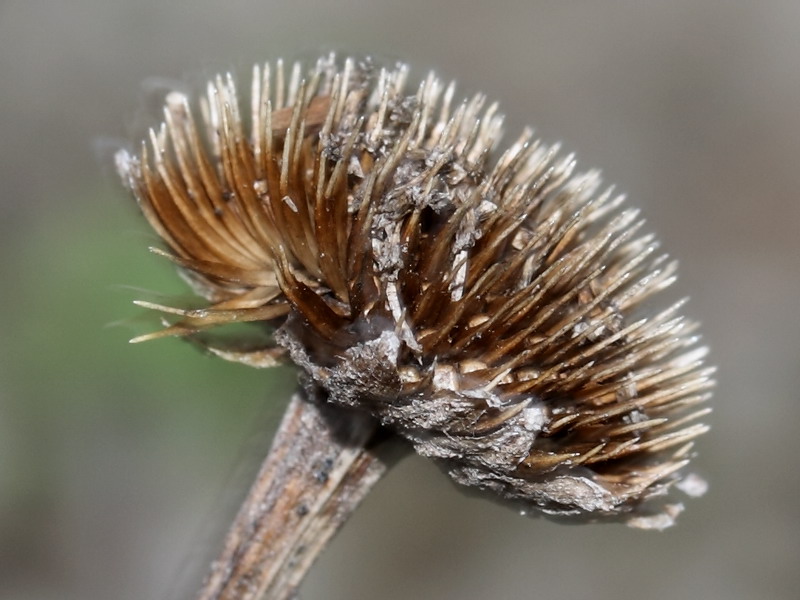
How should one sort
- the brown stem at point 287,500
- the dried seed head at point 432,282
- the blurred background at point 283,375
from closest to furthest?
the dried seed head at point 432,282, the brown stem at point 287,500, the blurred background at point 283,375

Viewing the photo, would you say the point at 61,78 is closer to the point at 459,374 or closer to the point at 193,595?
the point at 193,595

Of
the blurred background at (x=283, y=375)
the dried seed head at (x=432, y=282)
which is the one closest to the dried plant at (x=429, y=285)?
the dried seed head at (x=432, y=282)

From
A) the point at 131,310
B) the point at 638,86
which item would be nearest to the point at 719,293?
the point at 638,86

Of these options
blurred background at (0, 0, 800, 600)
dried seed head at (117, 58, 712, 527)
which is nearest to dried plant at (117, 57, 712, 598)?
dried seed head at (117, 58, 712, 527)

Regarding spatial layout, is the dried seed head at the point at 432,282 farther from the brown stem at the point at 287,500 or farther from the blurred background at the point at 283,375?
the blurred background at the point at 283,375

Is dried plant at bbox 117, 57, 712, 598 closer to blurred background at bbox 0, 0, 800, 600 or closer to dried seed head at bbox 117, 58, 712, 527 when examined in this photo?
dried seed head at bbox 117, 58, 712, 527

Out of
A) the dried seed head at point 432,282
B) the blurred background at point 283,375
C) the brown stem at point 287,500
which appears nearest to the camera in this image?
the dried seed head at point 432,282

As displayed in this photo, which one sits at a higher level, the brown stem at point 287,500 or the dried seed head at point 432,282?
the dried seed head at point 432,282
